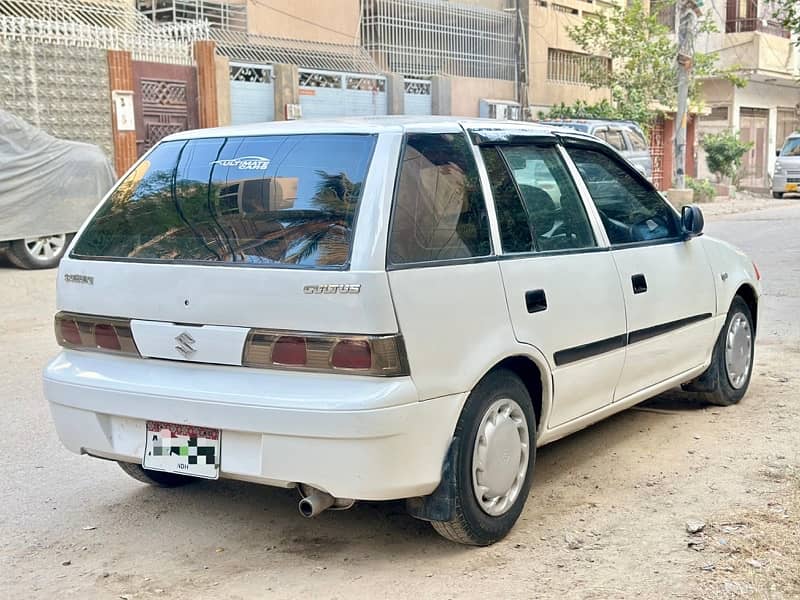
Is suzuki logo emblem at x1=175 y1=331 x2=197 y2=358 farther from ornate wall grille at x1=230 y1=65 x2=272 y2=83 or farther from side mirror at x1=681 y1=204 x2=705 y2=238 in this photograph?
ornate wall grille at x1=230 y1=65 x2=272 y2=83

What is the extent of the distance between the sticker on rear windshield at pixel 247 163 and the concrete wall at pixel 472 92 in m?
19.9

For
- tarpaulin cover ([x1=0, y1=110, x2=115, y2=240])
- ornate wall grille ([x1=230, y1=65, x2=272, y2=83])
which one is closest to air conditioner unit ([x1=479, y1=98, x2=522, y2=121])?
ornate wall grille ([x1=230, y1=65, x2=272, y2=83])

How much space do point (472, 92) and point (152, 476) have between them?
20974 millimetres

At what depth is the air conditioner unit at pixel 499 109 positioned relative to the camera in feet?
80.9

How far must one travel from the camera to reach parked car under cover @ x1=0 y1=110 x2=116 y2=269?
39.7 ft

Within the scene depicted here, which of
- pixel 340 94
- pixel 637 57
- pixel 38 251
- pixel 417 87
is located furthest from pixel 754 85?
pixel 38 251

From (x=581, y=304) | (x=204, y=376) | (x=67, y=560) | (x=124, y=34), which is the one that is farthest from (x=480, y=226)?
(x=124, y=34)

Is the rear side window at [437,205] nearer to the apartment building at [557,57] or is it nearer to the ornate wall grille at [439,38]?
the ornate wall grille at [439,38]

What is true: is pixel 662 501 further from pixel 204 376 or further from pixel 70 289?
pixel 70 289

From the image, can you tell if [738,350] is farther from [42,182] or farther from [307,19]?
[307,19]

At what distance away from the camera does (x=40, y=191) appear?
12.3 metres

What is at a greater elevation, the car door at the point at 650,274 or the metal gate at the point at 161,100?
the metal gate at the point at 161,100

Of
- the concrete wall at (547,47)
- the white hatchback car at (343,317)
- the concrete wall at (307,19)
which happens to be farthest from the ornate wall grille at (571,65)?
the white hatchback car at (343,317)

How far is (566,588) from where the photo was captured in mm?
3557
